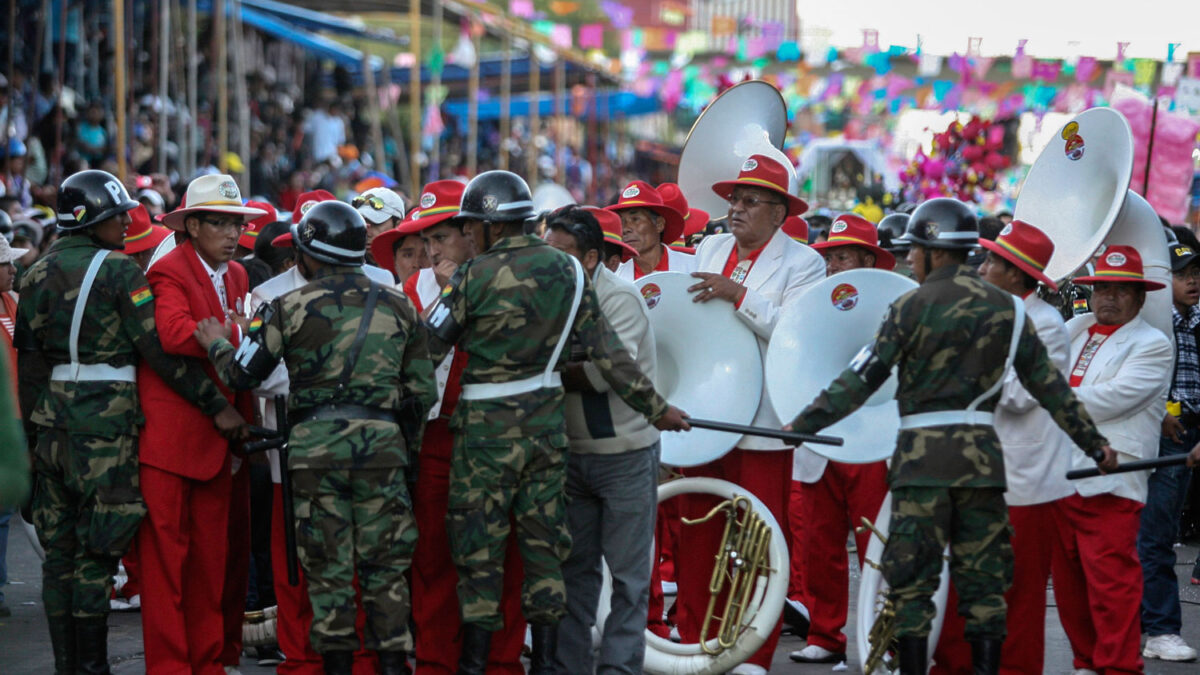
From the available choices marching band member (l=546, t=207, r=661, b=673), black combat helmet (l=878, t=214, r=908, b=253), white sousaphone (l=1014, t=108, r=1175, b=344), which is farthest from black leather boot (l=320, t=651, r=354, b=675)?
black combat helmet (l=878, t=214, r=908, b=253)

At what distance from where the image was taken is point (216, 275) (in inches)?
253

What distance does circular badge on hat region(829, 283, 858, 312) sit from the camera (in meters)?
6.41

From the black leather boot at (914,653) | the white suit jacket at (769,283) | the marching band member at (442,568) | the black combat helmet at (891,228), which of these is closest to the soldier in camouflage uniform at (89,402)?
the marching band member at (442,568)

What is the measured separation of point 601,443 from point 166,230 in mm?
3091

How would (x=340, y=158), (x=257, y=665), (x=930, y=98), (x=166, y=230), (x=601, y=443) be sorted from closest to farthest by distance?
(x=601, y=443) < (x=257, y=665) < (x=166, y=230) < (x=340, y=158) < (x=930, y=98)

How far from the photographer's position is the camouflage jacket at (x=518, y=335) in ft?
18.7

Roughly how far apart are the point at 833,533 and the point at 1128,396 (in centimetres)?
158

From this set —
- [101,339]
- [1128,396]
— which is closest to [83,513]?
[101,339]

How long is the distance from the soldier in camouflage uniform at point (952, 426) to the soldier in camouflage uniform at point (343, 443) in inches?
63.0

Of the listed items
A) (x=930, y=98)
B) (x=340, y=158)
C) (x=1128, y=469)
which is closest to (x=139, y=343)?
(x=1128, y=469)

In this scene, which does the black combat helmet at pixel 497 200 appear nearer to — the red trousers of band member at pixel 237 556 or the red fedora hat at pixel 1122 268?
the red trousers of band member at pixel 237 556

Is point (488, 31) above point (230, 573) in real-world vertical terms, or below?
above

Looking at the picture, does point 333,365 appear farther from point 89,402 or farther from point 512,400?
point 89,402

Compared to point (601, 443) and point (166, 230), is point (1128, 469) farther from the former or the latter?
point (166, 230)
